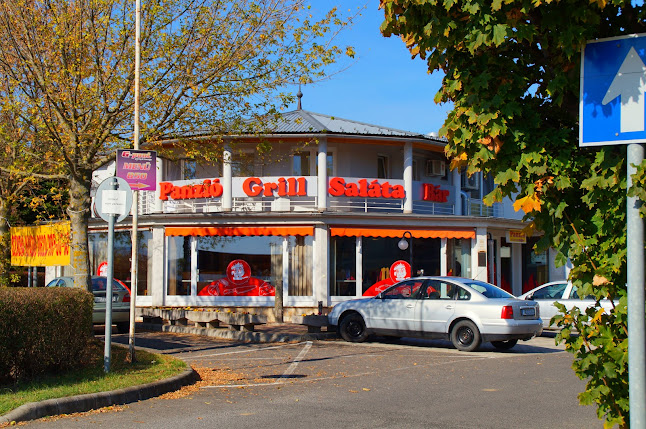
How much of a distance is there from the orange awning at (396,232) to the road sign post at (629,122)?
20296mm

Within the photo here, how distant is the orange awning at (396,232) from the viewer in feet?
78.4

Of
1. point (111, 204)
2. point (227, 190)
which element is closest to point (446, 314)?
point (111, 204)

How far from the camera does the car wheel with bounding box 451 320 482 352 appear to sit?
1446 centimetres

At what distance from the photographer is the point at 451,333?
14836 mm

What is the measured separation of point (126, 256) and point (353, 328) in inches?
511

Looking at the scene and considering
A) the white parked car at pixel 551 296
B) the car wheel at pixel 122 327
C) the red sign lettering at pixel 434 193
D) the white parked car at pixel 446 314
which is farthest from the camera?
the red sign lettering at pixel 434 193

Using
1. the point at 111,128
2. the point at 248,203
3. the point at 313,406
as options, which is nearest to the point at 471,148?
the point at 313,406

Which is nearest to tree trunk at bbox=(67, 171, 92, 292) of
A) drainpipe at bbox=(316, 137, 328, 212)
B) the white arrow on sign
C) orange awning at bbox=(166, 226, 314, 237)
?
orange awning at bbox=(166, 226, 314, 237)

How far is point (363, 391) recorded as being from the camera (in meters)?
9.70

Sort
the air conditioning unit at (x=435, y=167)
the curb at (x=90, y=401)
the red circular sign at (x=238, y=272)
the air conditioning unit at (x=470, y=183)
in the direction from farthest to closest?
the air conditioning unit at (x=470, y=183)
the air conditioning unit at (x=435, y=167)
the red circular sign at (x=238, y=272)
the curb at (x=90, y=401)

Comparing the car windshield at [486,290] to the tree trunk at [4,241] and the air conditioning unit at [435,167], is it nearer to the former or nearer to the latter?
the air conditioning unit at [435,167]

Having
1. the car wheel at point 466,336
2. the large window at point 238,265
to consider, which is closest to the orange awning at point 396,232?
the large window at point 238,265

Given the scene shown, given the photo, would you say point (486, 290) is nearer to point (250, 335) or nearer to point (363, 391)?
point (250, 335)

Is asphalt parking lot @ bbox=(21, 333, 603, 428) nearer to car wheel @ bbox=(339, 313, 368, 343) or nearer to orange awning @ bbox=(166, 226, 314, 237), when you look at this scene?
car wheel @ bbox=(339, 313, 368, 343)
